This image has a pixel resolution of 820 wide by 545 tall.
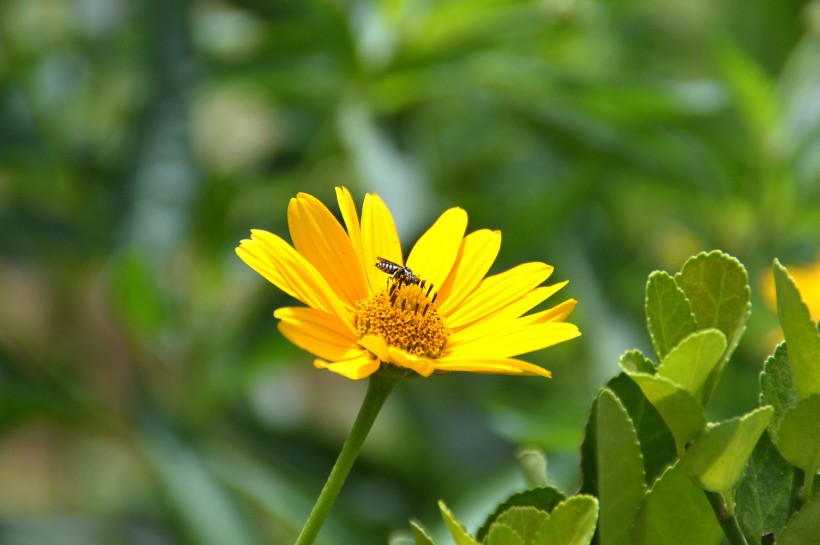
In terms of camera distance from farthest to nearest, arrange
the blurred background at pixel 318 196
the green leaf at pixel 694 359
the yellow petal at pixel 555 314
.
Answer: the blurred background at pixel 318 196
the yellow petal at pixel 555 314
the green leaf at pixel 694 359

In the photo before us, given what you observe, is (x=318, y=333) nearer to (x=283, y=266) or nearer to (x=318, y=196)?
(x=283, y=266)

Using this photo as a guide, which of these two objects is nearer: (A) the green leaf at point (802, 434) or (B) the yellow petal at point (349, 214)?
(A) the green leaf at point (802, 434)

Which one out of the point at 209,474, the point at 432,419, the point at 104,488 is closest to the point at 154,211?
the point at 209,474

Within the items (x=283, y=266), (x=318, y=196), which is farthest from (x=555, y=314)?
(x=318, y=196)

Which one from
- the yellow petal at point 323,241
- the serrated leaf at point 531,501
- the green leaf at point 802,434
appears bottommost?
the serrated leaf at point 531,501

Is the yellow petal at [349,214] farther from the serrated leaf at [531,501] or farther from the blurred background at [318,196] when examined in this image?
the blurred background at [318,196]

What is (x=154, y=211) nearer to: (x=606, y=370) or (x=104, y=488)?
(x=606, y=370)

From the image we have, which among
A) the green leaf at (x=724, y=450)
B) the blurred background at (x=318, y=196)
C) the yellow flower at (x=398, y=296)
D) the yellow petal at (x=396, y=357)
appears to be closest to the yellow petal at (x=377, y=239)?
the yellow flower at (x=398, y=296)
